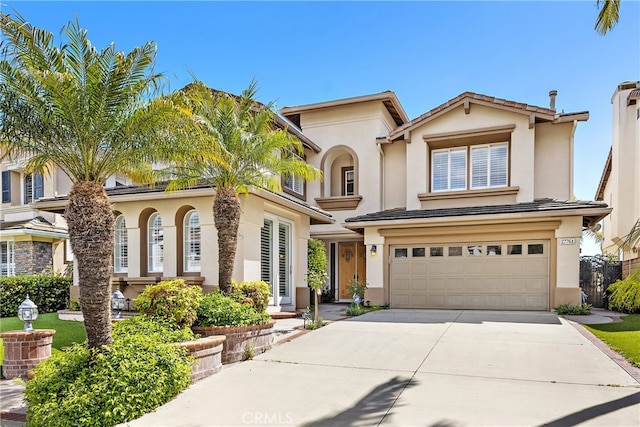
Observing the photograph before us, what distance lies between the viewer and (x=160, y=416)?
197 inches

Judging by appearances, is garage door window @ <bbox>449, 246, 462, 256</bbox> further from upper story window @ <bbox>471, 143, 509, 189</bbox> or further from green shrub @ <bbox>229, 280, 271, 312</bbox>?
green shrub @ <bbox>229, 280, 271, 312</bbox>

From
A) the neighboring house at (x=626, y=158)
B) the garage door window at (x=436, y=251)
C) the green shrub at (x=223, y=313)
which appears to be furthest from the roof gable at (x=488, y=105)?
the green shrub at (x=223, y=313)

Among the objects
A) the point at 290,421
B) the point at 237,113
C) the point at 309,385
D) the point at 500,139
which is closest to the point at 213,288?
the point at 237,113

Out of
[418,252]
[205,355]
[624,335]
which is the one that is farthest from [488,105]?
[205,355]

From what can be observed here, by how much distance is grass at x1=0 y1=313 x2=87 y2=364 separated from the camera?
8844 mm

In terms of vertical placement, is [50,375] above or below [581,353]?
above

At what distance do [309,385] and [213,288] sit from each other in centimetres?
601

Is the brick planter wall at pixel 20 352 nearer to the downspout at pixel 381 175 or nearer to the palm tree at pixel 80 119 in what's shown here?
the palm tree at pixel 80 119

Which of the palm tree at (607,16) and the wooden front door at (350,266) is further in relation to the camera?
the wooden front door at (350,266)

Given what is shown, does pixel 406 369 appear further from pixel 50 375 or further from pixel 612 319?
pixel 612 319

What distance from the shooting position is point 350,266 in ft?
62.8

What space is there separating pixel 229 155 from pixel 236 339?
4177 millimetres

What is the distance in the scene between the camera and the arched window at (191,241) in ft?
39.4

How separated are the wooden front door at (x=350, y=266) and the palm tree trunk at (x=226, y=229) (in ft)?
33.1
